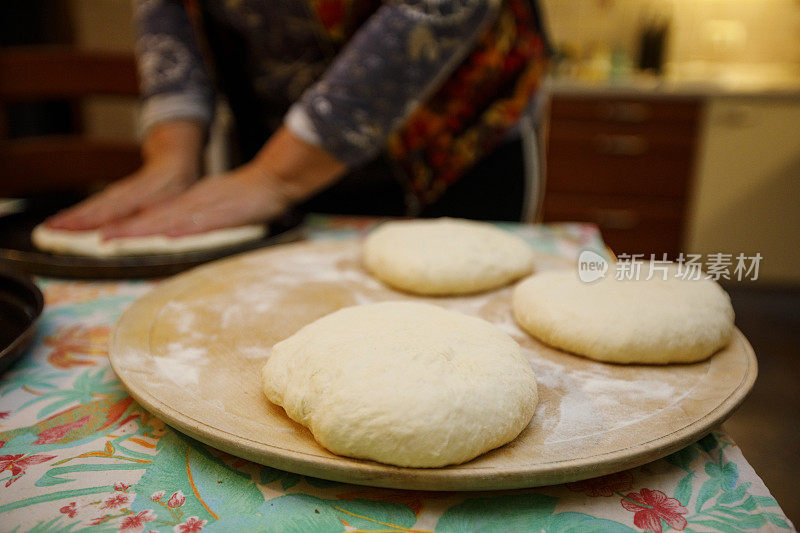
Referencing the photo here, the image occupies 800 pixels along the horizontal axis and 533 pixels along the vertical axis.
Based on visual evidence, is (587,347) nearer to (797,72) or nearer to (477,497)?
(477,497)

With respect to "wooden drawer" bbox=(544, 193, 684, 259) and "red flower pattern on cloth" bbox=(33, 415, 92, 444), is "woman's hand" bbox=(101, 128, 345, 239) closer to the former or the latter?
"red flower pattern on cloth" bbox=(33, 415, 92, 444)

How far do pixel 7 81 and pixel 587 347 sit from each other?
184 centimetres

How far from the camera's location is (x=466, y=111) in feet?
4.22

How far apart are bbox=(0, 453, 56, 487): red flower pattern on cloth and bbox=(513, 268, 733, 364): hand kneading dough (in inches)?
21.9

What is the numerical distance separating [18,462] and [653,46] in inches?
150

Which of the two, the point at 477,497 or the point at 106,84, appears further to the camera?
the point at 106,84

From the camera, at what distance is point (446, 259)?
2.94 ft

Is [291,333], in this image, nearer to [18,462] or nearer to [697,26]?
[18,462]

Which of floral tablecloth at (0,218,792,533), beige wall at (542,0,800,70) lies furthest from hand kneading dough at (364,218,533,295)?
beige wall at (542,0,800,70)

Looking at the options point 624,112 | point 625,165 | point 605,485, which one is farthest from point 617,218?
point 605,485

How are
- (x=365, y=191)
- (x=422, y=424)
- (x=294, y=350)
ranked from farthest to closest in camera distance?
(x=365, y=191) → (x=294, y=350) → (x=422, y=424)

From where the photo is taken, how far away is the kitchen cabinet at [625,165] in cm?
306

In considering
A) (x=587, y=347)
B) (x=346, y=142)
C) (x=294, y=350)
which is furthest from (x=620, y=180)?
(x=294, y=350)

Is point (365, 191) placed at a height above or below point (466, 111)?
below
